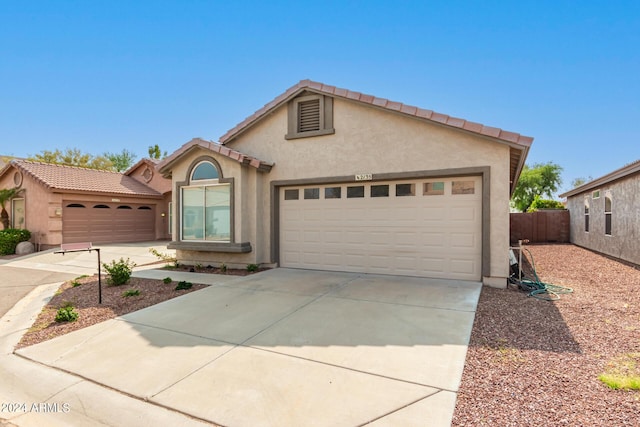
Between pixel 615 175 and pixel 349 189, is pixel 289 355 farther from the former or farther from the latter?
pixel 615 175

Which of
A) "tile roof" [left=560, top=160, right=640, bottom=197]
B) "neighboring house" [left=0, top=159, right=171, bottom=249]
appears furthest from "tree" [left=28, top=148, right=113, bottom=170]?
"tile roof" [left=560, top=160, right=640, bottom=197]

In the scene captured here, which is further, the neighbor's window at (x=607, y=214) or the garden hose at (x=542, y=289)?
the neighbor's window at (x=607, y=214)

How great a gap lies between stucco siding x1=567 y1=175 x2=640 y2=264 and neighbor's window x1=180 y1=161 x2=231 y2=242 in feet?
43.4

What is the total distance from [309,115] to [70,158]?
40917 mm

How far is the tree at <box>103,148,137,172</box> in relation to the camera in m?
45.1

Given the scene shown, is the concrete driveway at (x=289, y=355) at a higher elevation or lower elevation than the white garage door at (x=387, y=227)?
lower

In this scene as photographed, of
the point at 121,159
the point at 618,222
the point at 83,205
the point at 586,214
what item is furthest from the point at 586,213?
the point at 121,159

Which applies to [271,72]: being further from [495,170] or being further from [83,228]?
[83,228]

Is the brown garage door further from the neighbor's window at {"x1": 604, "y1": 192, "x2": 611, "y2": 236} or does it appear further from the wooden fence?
the neighbor's window at {"x1": 604, "y1": 192, "x2": 611, "y2": 236}

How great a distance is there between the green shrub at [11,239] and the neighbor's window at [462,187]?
20.0 metres

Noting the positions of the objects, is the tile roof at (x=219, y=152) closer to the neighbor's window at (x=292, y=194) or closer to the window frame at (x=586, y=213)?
the neighbor's window at (x=292, y=194)

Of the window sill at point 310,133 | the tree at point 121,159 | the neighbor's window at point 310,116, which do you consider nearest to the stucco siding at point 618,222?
the window sill at point 310,133

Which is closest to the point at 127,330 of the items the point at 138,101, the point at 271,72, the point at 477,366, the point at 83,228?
the point at 477,366

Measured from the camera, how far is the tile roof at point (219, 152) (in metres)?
9.00
